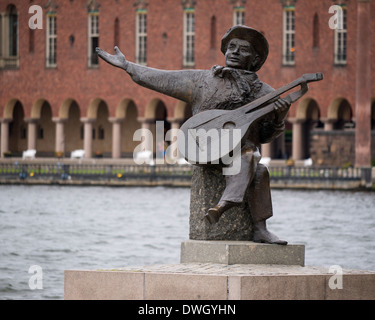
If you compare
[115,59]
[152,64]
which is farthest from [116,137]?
[115,59]

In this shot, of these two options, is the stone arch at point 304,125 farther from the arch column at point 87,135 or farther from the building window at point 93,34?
the building window at point 93,34

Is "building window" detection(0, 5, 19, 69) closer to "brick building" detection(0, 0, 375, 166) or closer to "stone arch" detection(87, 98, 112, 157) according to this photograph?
"brick building" detection(0, 0, 375, 166)

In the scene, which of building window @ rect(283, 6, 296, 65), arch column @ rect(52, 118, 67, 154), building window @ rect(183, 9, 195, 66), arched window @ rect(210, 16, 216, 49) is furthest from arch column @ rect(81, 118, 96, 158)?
building window @ rect(283, 6, 296, 65)

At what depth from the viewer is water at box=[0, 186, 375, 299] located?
17673mm

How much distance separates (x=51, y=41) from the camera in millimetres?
53906

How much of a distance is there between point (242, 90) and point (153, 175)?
33746mm

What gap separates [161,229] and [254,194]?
17901 mm

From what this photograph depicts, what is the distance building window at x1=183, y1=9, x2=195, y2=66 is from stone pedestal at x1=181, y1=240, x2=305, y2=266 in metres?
42.2

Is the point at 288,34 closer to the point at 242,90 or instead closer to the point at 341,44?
the point at 341,44

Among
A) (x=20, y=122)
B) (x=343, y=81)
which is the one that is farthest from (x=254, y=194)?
(x=20, y=122)

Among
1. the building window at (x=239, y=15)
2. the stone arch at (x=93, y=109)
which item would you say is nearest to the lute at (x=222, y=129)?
the building window at (x=239, y=15)

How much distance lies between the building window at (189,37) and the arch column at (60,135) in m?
6.36
